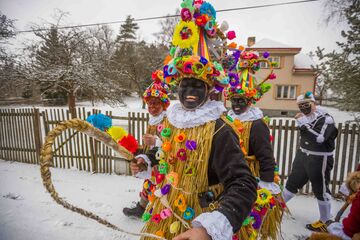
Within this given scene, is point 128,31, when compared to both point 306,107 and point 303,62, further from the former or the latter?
point 306,107

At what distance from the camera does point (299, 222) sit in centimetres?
364

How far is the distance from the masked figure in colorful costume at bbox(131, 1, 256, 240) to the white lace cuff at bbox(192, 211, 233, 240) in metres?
0.20

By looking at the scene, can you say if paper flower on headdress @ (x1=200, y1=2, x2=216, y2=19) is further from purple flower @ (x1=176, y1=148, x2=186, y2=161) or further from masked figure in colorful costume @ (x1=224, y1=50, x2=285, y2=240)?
purple flower @ (x1=176, y1=148, x2=186, y2=161)

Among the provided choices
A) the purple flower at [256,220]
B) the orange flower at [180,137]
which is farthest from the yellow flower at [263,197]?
the orange flower at [180,137]

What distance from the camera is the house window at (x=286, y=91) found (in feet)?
62.7

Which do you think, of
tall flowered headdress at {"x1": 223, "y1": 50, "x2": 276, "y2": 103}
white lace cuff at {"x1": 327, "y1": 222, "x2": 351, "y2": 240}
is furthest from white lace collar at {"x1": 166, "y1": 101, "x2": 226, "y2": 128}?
white lace cuff at {"x1": 327, "y1": 222, "x2": 351, "y2": 240}

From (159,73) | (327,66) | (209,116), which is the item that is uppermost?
(327,66)

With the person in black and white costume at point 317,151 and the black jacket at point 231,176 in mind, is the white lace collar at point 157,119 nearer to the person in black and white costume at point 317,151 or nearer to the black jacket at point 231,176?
the black jacket at point 231,176

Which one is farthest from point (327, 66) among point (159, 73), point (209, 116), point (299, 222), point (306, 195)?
point (209, 116)

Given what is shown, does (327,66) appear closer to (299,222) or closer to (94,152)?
(299,222)

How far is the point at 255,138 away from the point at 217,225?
175 centimetres

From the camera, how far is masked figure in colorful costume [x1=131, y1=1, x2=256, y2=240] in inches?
54.4

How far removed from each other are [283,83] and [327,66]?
10.5m

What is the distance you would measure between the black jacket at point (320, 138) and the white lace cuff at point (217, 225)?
121 inches
